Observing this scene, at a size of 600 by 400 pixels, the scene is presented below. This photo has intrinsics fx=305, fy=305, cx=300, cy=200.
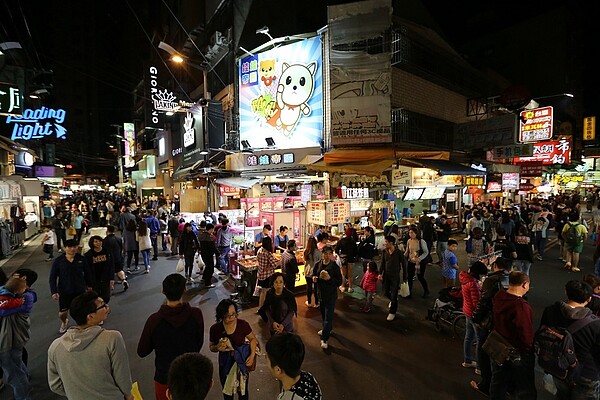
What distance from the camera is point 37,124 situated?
1556 cm

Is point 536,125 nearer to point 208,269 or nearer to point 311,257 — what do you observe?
point 311,257

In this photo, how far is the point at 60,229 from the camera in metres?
15.2

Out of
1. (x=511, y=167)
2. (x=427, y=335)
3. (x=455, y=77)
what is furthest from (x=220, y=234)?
(x=511, y=167)

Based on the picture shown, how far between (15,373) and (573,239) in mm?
15655

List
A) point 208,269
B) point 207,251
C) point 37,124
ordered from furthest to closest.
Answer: point 37,124 < point 208,269 < point 207,251

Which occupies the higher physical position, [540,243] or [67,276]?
[67,276]

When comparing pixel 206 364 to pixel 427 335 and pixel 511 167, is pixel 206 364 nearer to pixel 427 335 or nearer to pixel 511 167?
pixel 427 335

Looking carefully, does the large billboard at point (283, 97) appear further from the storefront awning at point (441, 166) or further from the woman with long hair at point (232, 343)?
the woman with long hair at point (232, 343)

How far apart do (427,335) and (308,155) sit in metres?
9.16

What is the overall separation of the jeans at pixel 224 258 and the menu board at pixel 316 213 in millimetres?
3215

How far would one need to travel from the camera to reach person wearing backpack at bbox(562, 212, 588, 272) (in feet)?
35.9

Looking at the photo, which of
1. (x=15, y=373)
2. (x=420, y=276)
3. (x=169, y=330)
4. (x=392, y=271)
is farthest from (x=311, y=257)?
(x=15, y=373)

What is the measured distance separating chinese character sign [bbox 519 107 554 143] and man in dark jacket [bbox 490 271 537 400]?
48.5 ft

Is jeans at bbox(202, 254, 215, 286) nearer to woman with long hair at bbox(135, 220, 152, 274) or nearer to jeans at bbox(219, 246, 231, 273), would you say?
jeans at bbox(219, 246, 231, 273)
